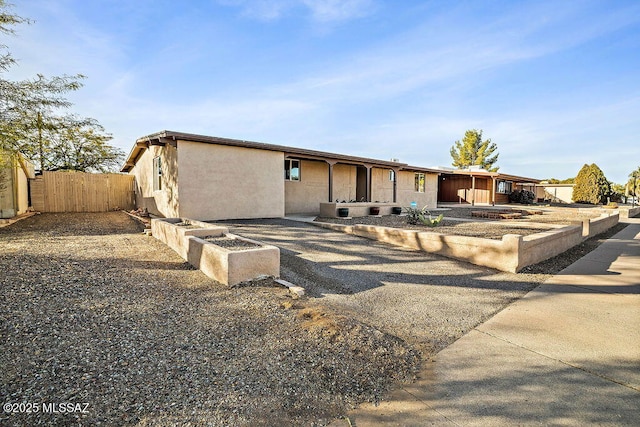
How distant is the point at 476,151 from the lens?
47000mm

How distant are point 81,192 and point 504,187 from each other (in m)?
34.3

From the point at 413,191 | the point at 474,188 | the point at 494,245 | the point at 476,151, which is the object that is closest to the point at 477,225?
the point at 494,245

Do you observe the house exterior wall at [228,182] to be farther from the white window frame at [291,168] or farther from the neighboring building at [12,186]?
the neighboring building at [12,186]

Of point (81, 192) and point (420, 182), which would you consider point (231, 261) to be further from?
point (420, 182)

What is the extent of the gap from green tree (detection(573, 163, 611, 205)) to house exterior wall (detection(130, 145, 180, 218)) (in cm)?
3362

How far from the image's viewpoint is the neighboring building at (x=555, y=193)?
33094mm

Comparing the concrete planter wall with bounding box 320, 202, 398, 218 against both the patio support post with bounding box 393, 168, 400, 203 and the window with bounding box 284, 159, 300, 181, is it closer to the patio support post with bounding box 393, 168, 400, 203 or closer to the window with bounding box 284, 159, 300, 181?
the window with bounding box 284, 159, 300, 181

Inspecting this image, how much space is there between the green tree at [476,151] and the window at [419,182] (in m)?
29.1

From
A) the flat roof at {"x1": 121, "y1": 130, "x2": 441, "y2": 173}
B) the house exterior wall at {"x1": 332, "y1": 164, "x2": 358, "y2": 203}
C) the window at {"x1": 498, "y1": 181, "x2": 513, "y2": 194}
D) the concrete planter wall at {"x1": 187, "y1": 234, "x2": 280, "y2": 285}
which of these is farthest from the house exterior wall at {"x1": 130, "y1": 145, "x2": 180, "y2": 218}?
the window at {"x1": 498, "y1": 181, "x2": 513, "y2": 194}

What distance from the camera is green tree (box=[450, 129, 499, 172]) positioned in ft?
152

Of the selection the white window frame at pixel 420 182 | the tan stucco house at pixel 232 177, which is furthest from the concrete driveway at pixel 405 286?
the white window frame at pixel 420 182

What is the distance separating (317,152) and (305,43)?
175 inches

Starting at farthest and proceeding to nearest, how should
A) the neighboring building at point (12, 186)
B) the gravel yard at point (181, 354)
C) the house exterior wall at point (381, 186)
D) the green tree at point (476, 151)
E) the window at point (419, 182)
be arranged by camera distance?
the green tree at point (476, 151) < the window at point (419, 182) < the house exterior wall at point (381, 186) < the neighboring building at point (12, 186) < the gravel yard at point (181, 354)

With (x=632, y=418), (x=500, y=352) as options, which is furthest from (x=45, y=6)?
(x=632, y=418)
